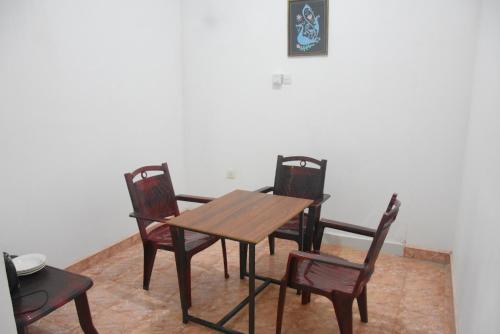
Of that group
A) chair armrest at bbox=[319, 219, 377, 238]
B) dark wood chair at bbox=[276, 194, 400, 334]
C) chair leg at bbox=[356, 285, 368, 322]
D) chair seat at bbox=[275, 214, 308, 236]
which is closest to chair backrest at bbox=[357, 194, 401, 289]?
dark wood chair at bbox=[276, 194, 400, 334]

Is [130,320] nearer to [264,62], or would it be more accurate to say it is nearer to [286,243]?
[286,243]

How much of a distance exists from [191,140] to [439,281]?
8.55 feet

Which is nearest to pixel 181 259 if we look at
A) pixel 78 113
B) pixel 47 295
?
pixel 47 295

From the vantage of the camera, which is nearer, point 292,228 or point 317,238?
point 317,238

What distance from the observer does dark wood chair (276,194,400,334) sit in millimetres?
1751

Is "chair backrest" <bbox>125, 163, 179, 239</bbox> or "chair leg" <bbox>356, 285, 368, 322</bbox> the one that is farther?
"chair backrest" <bbox>125, 163, 179, 239</bbox>

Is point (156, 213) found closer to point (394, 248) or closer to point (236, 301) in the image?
point (236, 301)

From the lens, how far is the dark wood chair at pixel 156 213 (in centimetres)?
245

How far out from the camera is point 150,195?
2678 mm

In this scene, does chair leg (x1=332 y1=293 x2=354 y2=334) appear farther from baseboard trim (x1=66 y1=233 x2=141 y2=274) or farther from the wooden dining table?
baseboard trim (x1=66 y1=233 x2=141 y2=274)

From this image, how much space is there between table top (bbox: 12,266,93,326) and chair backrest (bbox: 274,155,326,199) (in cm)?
163

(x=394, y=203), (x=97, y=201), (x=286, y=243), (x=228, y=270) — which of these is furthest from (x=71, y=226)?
(x=394, y=203)

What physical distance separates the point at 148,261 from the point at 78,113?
124 centimetres

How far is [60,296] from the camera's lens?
71.9 inches
